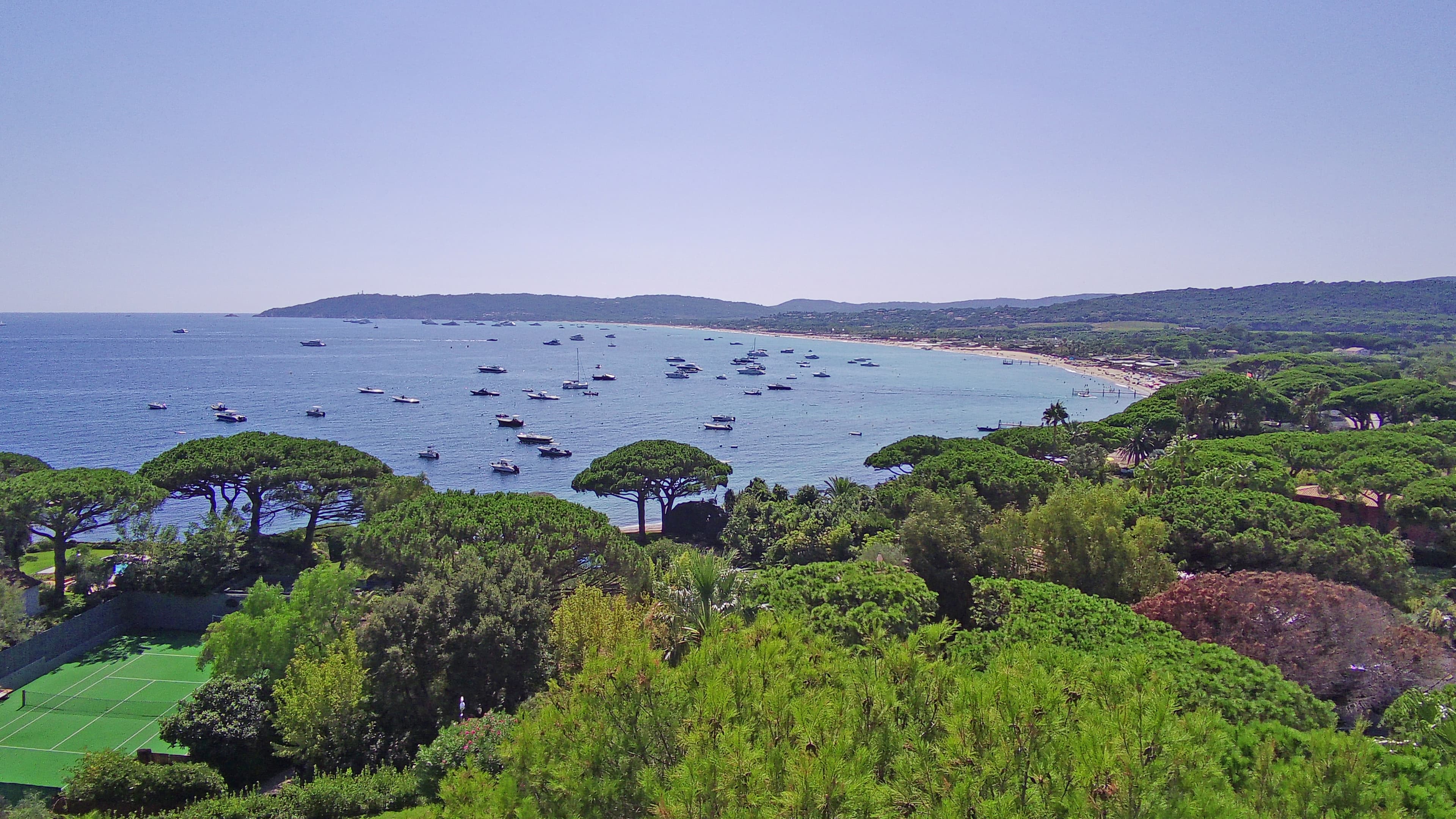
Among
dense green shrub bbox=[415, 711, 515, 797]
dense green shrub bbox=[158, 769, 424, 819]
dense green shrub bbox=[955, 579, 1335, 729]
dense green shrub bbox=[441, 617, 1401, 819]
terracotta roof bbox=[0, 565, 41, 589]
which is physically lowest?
terracotta roof bbox=[0, 565, 41, 589]

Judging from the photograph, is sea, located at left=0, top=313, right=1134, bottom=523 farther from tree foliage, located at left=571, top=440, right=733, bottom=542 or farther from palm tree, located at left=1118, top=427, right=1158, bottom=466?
palm tree, located at left=1118, top=427, right=1158, bottom=466

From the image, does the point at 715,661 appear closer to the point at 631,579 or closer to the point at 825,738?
the point at 825,738

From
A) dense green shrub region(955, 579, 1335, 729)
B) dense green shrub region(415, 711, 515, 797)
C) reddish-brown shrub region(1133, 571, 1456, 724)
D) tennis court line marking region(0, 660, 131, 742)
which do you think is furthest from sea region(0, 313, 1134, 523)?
reddish-brown shrub region(1133, 571, 1456, 724)

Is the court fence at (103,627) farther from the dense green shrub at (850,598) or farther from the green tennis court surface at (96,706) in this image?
the dense green shrub at (850,598)

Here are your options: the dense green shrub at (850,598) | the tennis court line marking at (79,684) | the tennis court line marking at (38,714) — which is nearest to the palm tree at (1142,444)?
the dense green shrub at (850,598)

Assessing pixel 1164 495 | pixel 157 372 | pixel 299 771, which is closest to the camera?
pixel 299 771

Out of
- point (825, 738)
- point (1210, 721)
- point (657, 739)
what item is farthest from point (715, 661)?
point (1210, 721)
